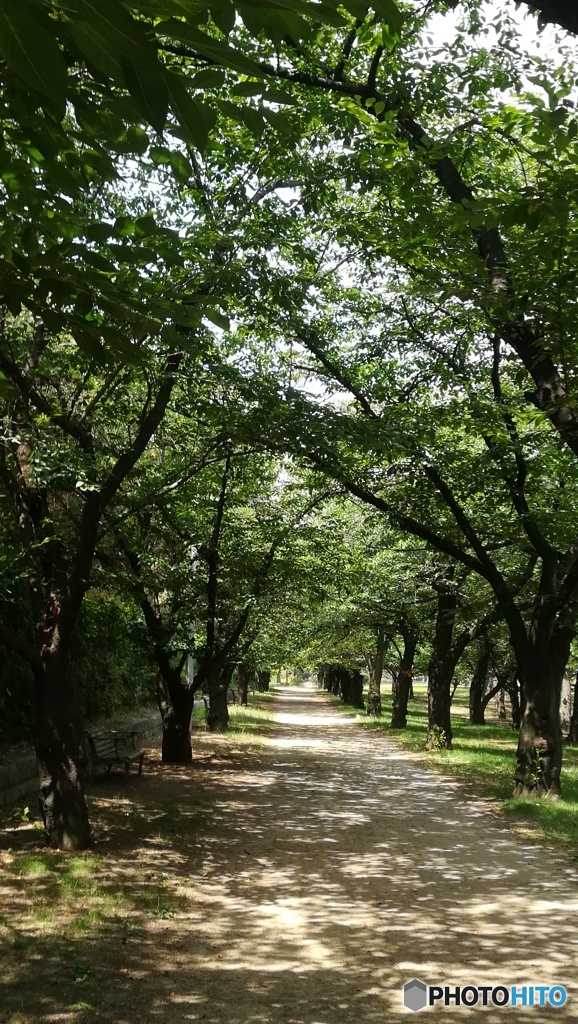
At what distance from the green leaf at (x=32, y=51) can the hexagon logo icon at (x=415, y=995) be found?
481 centimetres

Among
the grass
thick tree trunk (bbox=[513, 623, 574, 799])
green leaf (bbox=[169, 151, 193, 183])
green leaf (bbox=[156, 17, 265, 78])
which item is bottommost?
the grass

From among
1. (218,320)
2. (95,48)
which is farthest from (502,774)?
(95,48)

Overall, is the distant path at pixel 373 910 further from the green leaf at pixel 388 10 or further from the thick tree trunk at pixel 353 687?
the thick tree trunk at pixel 353 687

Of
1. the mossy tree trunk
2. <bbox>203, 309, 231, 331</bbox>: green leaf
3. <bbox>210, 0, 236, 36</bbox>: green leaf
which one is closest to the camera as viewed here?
<bbox>210, 0, 236, 36</bbox>: green leaf

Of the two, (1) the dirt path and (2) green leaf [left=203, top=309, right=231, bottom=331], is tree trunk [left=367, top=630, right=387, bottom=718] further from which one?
(2) green leaf [left=203, top=309, right=231, bottom=331]

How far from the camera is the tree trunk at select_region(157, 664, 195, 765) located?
45.9 feet

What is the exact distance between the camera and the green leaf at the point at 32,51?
53.9 inches

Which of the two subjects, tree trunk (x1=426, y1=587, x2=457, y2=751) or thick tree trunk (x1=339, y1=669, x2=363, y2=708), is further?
thick tree trunk (x1=339, y1=669, x2=363, y2=708)

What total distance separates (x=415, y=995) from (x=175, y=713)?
10028mm

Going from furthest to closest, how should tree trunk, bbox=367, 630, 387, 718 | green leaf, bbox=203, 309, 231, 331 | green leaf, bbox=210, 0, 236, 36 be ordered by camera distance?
1. tree trunk, bbox=367, 630, 387, 718
2. green leaf, bbox=203, 309, 231, 331
3. green leaf, bbox=210, 0, 236, 36

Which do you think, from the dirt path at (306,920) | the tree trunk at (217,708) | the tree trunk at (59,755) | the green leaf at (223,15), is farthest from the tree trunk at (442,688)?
the green leaf at (223,15)

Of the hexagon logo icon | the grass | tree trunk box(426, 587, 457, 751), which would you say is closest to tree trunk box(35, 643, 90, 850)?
the hexagon logo icon

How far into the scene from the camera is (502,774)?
1467 cm

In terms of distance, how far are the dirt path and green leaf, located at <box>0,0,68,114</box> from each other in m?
4.45
